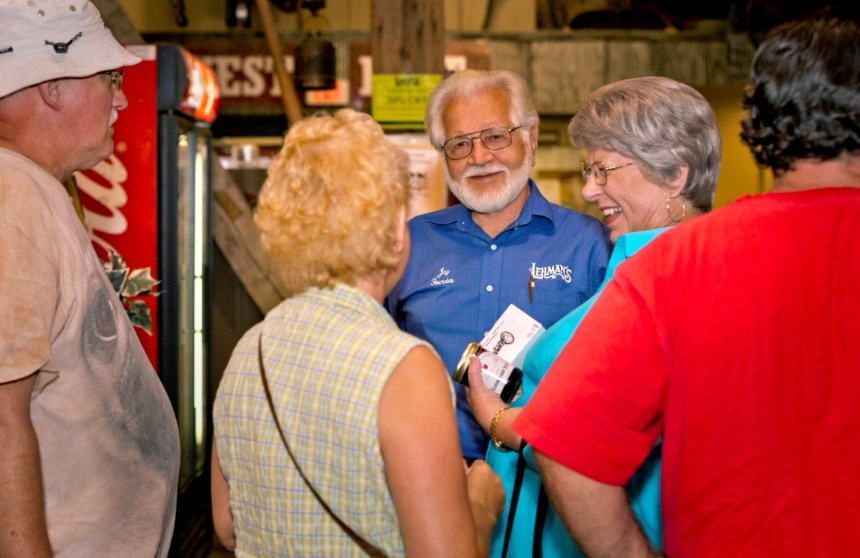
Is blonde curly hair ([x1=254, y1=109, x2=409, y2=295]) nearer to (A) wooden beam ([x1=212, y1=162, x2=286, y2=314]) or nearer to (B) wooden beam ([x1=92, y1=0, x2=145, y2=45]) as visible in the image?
(B) wooden beam ([x1=92, y1=0, x2=145, y2=45])

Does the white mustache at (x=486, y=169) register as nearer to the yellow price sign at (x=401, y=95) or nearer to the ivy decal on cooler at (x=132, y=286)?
the ivy decal on cooler at (x=132, y=286)

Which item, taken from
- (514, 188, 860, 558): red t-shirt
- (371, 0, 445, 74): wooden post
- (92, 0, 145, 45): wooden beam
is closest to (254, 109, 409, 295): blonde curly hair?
(514, 188, 860, 558): red t-shirt

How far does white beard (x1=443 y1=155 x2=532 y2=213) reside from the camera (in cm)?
266

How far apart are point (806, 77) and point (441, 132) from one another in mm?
1735

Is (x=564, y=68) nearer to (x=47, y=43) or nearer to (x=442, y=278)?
(x=442, y=278)

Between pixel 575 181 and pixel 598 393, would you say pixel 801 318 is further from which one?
pixel 575 181

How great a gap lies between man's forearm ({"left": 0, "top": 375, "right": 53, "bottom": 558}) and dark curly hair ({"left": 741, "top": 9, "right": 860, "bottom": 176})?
1.30 metres

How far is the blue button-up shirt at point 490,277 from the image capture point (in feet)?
8.36

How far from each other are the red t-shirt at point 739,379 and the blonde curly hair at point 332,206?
39cm

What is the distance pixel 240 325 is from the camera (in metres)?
5.49

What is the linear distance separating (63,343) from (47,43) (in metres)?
0.61

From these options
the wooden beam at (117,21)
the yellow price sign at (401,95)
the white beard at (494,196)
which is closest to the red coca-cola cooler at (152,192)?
the wooden beam at (117,21)

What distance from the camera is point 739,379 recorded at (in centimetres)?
118

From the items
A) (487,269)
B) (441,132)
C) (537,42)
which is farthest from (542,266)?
(537,42)
